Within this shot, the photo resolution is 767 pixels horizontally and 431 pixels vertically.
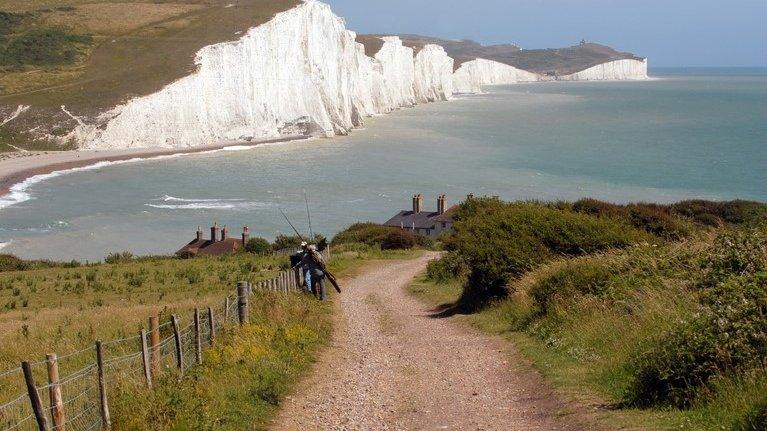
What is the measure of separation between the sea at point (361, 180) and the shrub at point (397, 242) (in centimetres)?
936

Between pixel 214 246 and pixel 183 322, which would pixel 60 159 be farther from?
pixel 183 322

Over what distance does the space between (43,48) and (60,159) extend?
36351 millimetres

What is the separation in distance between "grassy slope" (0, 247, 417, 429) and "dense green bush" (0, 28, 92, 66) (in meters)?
84.2

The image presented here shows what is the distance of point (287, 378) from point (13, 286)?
18.8 metres

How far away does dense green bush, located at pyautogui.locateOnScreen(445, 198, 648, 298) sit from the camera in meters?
18.4

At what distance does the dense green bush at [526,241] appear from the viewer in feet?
60.2

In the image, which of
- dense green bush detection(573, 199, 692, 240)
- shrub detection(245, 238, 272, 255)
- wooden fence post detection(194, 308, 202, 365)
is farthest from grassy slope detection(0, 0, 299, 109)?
wooden fence post detection(194, 308, 202, 365)

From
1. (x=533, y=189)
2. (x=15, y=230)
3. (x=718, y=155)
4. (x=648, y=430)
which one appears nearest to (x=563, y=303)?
(x=648, y=430)

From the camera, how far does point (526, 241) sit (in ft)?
61.4

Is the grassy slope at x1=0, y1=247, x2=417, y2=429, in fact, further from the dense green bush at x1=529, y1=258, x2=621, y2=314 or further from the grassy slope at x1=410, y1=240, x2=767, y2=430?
the dense green bush at x1=529, y1=258, x2=621, y2=314

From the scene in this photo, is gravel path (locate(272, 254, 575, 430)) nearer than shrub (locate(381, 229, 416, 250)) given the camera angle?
Yes

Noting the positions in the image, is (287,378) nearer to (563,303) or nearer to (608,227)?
(563,303)

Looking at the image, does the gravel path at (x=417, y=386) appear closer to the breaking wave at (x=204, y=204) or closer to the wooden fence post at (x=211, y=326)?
the wooden fence post at (x=211, y=326)

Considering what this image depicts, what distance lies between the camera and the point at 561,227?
19.0 m
